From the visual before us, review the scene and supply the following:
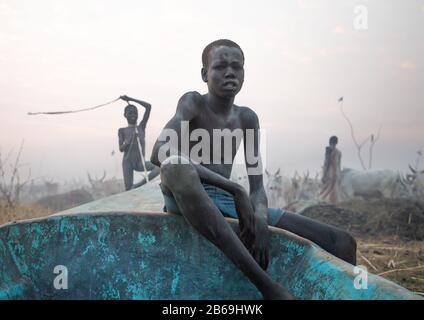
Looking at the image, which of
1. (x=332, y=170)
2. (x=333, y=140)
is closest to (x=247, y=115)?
(x=333, y=140)

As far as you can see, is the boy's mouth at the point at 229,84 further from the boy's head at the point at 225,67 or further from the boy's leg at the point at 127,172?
the boy's leg at the point at 127,172

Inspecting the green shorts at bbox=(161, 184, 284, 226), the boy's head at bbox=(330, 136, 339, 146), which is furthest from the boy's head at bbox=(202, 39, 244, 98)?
the boy's head at bbox=(330, 136, 339, 146)

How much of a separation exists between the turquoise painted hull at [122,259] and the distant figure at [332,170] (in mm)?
9028

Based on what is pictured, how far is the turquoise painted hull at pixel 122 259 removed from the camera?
1.83 meters

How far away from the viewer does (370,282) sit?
4.55ft

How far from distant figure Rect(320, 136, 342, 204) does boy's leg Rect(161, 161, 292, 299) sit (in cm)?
916

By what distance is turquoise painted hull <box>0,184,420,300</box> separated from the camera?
1829mm

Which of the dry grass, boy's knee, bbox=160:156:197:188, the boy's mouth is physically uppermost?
the boy's mouth

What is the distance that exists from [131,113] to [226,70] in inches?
212

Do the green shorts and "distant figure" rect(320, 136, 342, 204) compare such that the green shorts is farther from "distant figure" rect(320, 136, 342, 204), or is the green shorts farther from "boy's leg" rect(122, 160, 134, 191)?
"distant figure" rect(320, 136, 342, 204)

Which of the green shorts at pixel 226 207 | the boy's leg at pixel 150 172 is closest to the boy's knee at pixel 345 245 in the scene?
the green shorts at pixel 226 207

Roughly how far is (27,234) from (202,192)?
764 mm

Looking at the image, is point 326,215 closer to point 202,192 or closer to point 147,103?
point 147,103
